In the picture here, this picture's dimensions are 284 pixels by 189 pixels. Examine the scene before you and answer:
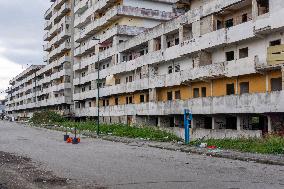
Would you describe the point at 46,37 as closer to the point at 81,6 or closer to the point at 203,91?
the point at 81,6

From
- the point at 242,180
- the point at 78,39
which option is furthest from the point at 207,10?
the point at 78,39

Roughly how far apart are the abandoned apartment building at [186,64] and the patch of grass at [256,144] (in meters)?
3.80

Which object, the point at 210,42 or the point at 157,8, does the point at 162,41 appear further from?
the point at 157,8

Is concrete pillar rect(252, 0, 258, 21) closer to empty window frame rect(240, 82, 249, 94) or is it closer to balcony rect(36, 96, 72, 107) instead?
empty window frame rect(240, 82, 249, 94)

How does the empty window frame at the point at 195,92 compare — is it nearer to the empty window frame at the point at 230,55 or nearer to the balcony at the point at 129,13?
the empty window frame at the point at 230,55

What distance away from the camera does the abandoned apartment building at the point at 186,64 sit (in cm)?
2973

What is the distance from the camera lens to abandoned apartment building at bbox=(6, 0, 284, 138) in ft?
97.6

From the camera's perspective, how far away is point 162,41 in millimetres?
43031

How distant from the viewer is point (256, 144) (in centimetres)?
2211

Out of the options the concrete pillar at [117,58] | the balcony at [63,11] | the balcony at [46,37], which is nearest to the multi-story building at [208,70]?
the concrete pillar at [117,58]

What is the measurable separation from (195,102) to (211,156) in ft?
53.0

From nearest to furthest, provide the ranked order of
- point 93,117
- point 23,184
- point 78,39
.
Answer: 1. point 23,184
2. point 93,117
3. point 78,39

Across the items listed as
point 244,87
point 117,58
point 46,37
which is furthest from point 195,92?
point 46,37

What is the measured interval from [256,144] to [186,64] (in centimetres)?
1930
